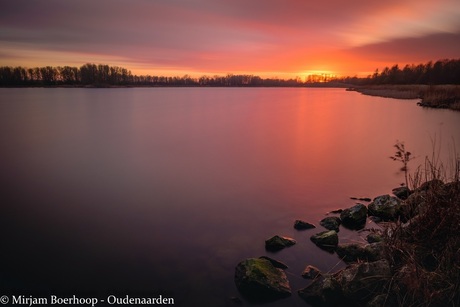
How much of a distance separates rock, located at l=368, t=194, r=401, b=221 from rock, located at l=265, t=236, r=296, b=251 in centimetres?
296

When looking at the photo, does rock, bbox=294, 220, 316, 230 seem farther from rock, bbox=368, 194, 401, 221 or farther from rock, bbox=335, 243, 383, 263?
rock, bbox=368, 194, 401, 221

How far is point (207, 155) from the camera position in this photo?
16828mm

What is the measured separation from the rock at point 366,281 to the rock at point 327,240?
1.76 m

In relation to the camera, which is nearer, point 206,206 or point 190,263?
point 190,263

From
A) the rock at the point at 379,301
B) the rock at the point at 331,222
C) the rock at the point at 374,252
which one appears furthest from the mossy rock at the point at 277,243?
the rock at the point at 379,301

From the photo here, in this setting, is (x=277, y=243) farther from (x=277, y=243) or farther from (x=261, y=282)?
(x=261, y=282)

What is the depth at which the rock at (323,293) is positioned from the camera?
5023 mm

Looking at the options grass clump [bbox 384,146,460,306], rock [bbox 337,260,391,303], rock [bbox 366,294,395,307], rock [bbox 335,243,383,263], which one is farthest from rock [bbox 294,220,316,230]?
rock [bbox 366,294,395,307]

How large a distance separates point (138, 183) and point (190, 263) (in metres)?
5.92

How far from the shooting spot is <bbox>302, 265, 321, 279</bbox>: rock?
231 inches

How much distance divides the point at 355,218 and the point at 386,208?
110 centimetres

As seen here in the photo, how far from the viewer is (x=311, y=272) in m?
5.94

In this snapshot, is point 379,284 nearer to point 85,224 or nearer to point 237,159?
point 85,224

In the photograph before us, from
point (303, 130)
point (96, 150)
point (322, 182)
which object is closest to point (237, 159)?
point (322, 182)
